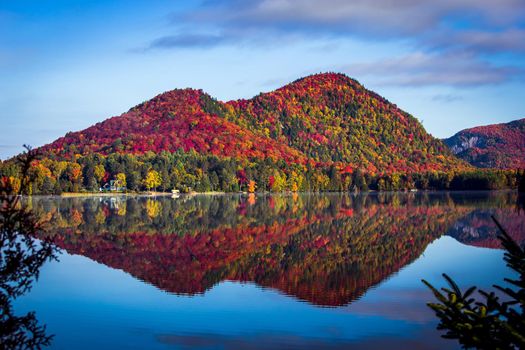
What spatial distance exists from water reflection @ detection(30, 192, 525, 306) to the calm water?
93mm

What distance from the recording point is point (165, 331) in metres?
15.4

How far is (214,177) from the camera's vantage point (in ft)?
446

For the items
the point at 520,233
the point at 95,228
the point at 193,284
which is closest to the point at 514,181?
the point at 520,233

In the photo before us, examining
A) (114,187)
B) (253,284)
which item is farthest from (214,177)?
(253,284)

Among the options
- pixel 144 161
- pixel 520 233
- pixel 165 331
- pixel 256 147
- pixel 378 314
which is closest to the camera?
pixel 165 331

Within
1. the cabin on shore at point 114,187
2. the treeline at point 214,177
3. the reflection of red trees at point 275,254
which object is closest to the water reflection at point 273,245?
the reflection of red trees at point 275,254

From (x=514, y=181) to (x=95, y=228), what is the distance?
127853mm

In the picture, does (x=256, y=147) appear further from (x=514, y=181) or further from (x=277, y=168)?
(x=514, y=181)

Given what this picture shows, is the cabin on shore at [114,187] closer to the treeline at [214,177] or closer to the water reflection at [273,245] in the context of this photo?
the treeline at [214,177]

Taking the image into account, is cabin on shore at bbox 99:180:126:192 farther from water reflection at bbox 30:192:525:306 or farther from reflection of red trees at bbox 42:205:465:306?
reflection of red trees at bbox 42:205:465:306

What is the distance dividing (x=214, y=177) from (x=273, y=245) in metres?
104

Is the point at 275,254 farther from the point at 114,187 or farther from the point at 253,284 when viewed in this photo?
the point at 114,187

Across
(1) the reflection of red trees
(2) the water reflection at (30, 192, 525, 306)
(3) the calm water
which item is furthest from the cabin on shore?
(3) the calm water

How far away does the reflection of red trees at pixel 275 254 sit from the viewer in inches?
874
